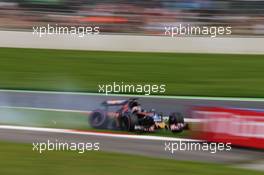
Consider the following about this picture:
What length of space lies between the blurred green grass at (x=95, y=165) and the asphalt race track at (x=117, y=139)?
8.6 inches

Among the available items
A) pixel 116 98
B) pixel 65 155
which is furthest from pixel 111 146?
pixel 116 98

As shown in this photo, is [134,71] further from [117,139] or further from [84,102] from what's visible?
[117,139]

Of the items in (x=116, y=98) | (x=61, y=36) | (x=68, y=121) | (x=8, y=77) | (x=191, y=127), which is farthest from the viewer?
(x=61, y=36)

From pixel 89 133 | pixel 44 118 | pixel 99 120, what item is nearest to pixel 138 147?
pixel 89 133

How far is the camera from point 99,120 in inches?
267

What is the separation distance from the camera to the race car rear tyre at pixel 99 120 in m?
6.64

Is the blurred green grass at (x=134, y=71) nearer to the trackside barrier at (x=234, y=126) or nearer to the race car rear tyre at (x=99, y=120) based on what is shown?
the race car rear tyre at (x=99, y=120)

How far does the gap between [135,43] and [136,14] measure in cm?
65

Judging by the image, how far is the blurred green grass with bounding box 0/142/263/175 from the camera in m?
5.20

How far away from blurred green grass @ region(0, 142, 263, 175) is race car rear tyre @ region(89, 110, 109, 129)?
79 centimetres

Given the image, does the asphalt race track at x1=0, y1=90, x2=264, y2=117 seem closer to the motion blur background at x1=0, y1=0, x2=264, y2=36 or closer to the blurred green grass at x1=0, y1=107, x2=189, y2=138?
the blurred green grass at x1=0, y1=107, x2=189, y2=138

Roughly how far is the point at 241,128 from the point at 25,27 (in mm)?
8182

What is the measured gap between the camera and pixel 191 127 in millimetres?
6309

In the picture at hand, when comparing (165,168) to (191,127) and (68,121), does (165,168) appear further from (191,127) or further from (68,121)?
(68,121)
